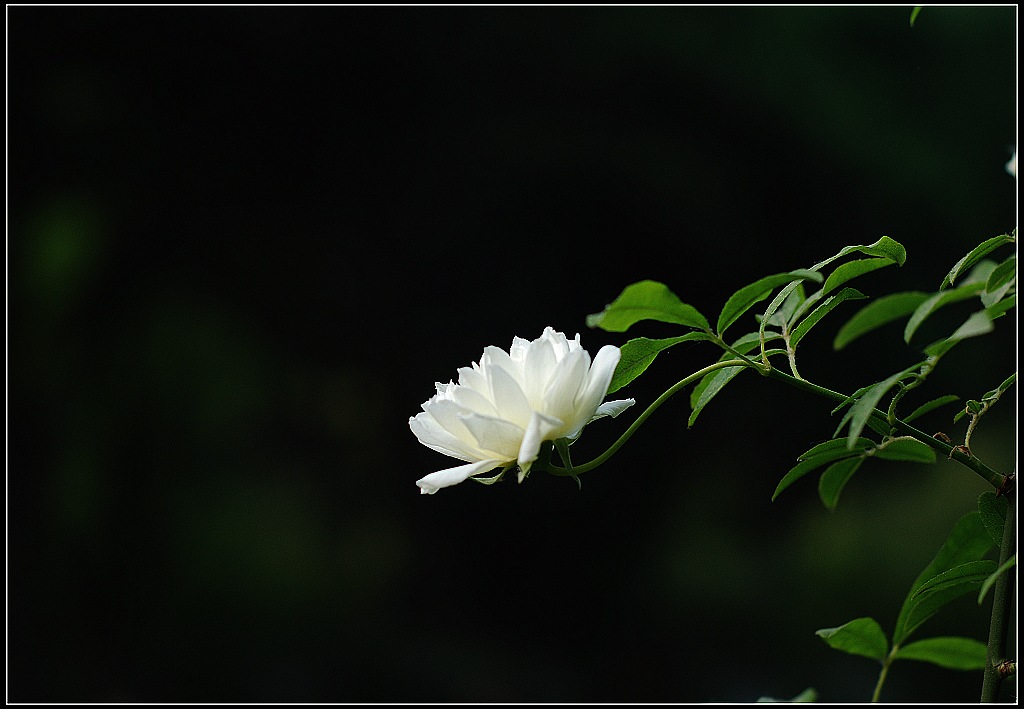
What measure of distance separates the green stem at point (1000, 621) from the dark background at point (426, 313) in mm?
1449

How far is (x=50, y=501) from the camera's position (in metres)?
1.69

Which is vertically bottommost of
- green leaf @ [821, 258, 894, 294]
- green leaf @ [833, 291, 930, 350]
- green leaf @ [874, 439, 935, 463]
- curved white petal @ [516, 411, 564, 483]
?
green leaf @ [874, 439, 935, 463]

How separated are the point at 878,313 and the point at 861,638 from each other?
3.4 inches

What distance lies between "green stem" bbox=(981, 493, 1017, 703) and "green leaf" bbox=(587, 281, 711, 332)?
88 mm

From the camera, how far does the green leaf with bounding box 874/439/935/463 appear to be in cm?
23

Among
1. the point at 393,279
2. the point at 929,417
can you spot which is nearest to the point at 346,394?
the point at 393,279

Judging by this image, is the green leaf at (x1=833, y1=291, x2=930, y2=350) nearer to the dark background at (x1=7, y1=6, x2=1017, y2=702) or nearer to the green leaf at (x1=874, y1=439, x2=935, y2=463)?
the green leaf at (x1=874, y1=439, x2=935, y2=463)

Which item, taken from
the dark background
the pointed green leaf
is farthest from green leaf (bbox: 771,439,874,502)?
the dark background

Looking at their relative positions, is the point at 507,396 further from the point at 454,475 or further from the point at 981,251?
the point at 981,251

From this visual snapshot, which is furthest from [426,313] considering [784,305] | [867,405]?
[867,405]

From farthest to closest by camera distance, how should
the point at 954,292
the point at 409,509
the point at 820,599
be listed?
the point at 409,509, the point at 820,599, the point at 954,292

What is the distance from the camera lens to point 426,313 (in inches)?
68.7

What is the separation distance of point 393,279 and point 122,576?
0.75 m

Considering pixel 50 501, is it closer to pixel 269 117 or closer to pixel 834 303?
pixel 269 117
